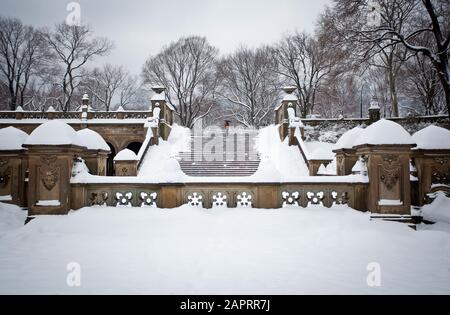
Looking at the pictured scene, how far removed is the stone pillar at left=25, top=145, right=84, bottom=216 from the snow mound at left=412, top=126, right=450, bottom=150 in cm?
898

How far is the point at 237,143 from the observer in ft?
80.6

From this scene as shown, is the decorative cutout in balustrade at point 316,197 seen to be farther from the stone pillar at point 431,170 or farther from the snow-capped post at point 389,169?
the stone pillar at point 431,170

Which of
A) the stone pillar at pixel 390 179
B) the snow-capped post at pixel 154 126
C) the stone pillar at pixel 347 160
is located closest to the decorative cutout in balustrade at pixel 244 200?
the stone pillar at pixel 390 179

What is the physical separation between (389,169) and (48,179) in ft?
26.1

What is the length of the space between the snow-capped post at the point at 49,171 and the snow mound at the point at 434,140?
8939mm

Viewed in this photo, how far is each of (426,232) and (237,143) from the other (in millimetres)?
18839

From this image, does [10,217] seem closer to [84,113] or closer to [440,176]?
[440,176]

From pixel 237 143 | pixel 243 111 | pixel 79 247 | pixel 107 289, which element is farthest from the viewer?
pixel 243 111

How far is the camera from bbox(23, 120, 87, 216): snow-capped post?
706cm

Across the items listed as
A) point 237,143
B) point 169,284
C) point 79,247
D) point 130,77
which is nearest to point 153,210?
point 79,247

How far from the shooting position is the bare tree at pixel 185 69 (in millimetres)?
42062

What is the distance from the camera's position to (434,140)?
8047 millimetres

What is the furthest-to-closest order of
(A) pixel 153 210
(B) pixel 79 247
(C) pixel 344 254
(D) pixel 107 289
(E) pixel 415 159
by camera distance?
1. (E) pixel 415 159
2. (A) pixel 153 210
3. (B) pixel 79 247
4. (C) pixel 344 254
5. (D) pixel 107 289

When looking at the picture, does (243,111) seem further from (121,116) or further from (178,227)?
(178,227)
